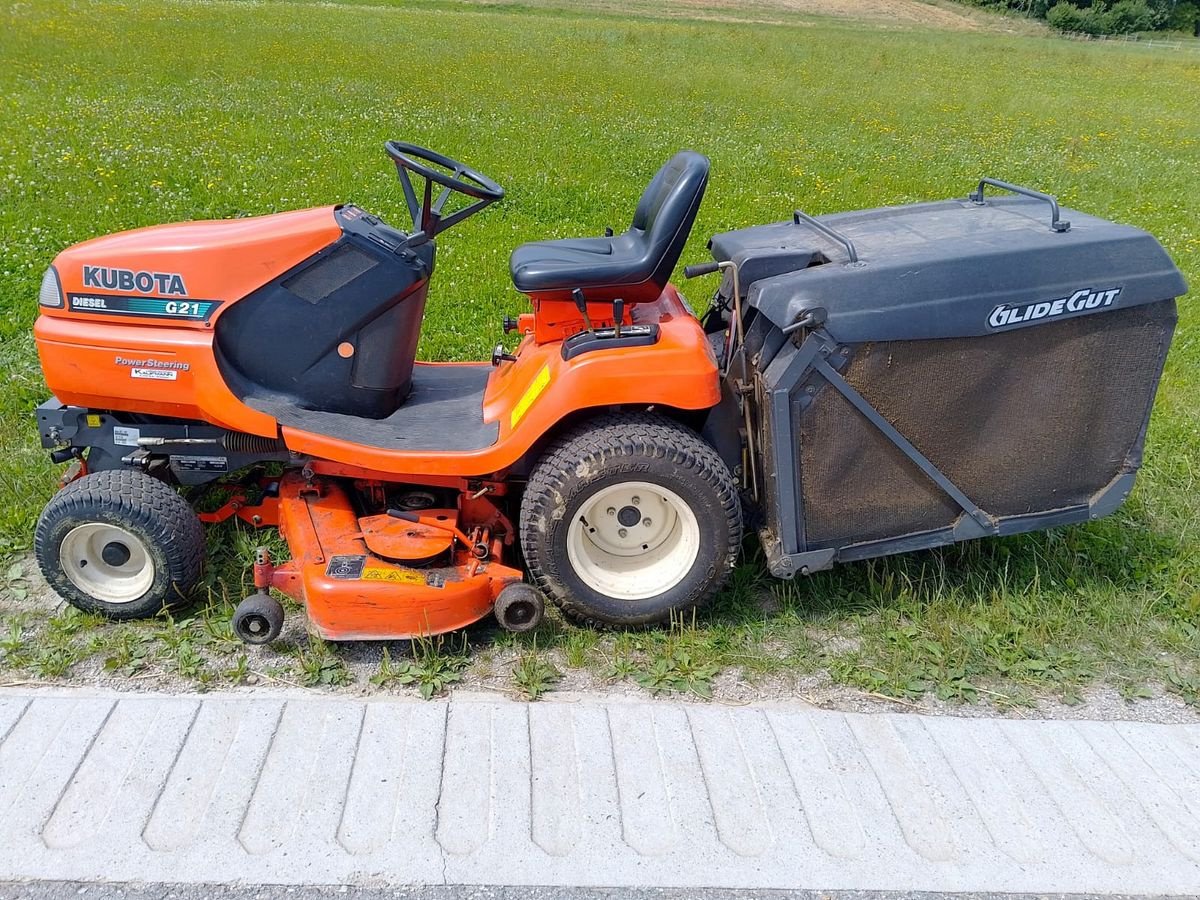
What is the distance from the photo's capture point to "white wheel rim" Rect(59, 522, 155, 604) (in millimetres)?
3012

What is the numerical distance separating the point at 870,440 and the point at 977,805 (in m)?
1.02

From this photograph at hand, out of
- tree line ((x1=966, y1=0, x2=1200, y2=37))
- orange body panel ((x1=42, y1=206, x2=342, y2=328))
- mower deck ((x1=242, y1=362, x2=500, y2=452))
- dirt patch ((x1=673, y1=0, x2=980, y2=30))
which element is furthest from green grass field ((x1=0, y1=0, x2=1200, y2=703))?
tree line ((x1=966, y1=0, x2=1200, y2=37))

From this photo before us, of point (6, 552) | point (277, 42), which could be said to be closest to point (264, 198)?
point (6, 552)

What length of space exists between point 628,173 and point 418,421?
19.9ft

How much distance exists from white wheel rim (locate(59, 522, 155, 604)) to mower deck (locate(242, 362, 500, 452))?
574 millimetres

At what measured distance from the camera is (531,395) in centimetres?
310

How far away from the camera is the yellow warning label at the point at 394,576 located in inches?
114

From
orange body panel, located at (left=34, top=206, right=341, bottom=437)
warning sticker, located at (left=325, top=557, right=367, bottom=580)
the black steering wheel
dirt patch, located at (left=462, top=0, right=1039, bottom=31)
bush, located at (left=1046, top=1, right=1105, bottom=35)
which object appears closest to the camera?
warning sticker, located at (left=325, top=557, right=367, bottom=580)

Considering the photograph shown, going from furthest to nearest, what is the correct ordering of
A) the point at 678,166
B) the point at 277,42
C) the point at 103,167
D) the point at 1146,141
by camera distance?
the point at 277,42 → the point at 1146,141 → the point at 103,167 → the point at 678,166

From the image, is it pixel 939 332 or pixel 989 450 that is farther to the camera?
pixel 989 450

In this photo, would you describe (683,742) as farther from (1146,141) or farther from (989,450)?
(1146,141)

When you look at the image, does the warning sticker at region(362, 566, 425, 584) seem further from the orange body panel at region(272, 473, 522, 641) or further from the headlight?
the headlight

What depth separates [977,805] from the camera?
253 cm

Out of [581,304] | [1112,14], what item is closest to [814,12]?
[1112,14]
